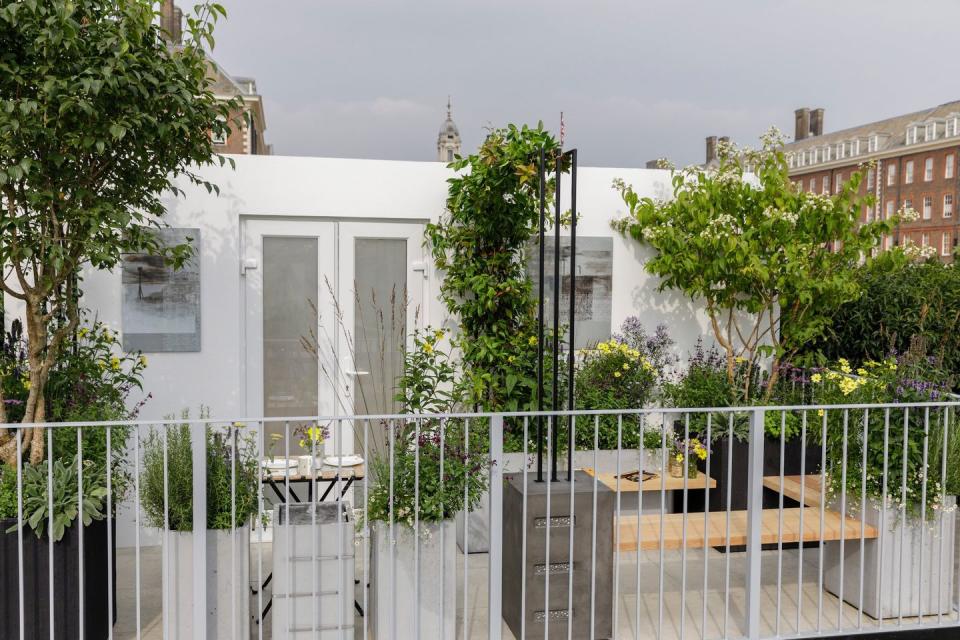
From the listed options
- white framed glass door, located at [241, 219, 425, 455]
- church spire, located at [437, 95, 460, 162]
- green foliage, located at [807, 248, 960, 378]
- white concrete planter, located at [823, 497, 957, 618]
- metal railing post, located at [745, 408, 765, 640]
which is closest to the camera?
metal railing post, located at [745, 408, 765, 640]

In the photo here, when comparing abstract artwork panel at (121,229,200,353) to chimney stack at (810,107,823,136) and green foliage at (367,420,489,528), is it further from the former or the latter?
chimney stack at (810,107,823,136)

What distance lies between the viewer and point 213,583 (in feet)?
11.3

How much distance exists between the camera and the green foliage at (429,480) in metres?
3.49

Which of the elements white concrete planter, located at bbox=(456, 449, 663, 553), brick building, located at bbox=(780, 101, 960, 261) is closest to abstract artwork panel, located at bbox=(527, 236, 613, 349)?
white concrete planter, located at bbox=(456, 449, 663, 553)

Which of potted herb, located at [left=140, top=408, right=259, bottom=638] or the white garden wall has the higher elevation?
the white garden wall

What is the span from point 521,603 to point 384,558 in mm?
641

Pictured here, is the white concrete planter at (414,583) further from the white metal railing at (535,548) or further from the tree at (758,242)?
the tree at (758,242)

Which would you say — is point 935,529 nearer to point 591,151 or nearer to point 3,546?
point 591,151

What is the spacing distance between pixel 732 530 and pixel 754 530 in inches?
16.5

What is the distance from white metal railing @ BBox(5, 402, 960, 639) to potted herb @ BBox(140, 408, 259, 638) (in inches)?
0.5

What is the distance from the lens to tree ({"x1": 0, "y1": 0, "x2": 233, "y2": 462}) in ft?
10.5

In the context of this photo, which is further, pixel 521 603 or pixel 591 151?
pixel 591 151

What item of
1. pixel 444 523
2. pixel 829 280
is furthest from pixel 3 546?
pixel 829 280

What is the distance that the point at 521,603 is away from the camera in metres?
3.65
